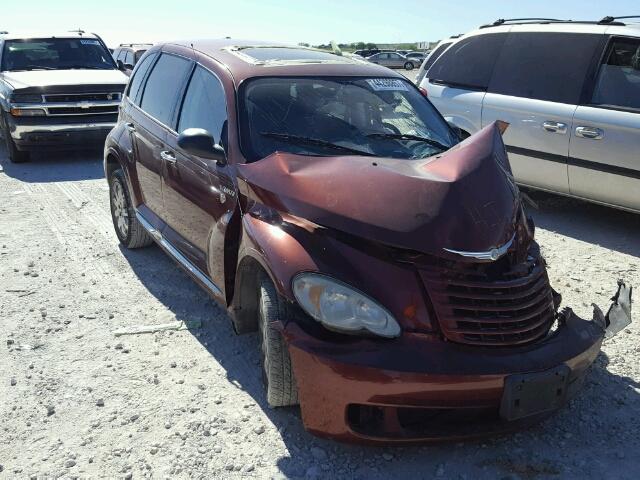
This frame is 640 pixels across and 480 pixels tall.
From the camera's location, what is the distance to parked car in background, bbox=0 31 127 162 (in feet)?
30.4

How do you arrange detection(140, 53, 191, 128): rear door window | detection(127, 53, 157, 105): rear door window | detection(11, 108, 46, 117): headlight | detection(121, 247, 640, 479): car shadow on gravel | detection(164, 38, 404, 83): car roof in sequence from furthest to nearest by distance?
detection(11, 108, 46, 117): headlight, detection(127, 53, 157, 105): rear door window, detection(140, 53, 191, 128): rear door window, detection(164, 38, 404, 83): car roof, detection(121, 247, 640, 479): car shadow on gravel

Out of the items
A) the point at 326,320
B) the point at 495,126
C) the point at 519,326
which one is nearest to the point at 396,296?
the point at 326,320

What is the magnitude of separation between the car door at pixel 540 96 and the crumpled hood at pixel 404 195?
3.13m

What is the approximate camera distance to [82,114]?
9.50 meters

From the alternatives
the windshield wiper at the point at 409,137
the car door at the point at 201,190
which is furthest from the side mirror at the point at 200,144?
the windshield wiper at the point at 409,137

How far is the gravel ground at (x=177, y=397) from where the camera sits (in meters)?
2.92

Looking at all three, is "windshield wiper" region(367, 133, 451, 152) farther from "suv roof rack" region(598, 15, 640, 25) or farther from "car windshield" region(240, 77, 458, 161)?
"suv roof rack" region(598, 15, 640, 25)

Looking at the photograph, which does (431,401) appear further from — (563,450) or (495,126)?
(495,126)

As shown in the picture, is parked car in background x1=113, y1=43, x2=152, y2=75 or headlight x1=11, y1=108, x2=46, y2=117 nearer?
headlight x1=11, y1=108, x2=46, y2=117

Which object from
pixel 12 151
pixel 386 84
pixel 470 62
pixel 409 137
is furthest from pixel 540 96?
pixel 12 151

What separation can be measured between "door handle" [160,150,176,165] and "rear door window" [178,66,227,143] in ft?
0.57

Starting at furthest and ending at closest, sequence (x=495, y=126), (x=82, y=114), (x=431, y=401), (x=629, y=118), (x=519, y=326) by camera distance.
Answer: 1. (x=82, y=114)
2. (x=629, y=118)
3. (x=495, y=126)
4. (x=519, y=326)
5. (x=431, y=401)

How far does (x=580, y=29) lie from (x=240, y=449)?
5.24 metres

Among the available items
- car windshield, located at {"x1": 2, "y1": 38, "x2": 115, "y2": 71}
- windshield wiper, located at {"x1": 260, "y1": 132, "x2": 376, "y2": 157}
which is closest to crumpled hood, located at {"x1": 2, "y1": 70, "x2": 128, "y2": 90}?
car windshield, located at {"x1": 2, "y1": 38, "x2": 115, "y2": 71}
